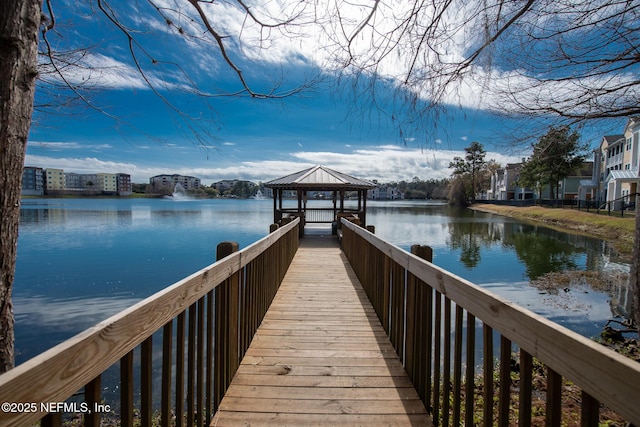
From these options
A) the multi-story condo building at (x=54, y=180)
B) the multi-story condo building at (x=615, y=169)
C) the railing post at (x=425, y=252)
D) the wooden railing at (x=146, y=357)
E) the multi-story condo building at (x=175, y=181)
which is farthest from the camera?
the multi-story condo building at (x=175, y=181)

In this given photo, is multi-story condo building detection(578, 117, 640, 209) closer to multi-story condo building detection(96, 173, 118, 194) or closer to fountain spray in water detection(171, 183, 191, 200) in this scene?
fountain spray in water detection(171, 183, 191, 200)

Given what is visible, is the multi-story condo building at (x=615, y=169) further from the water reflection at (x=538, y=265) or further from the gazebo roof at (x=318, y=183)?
the gazebo roof at (x=318, y=183)

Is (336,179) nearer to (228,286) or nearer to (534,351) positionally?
(228,286)

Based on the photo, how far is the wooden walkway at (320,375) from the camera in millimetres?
2176

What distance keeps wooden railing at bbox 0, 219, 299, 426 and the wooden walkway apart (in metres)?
0.17

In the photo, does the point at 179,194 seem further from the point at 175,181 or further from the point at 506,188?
the point at 506,188

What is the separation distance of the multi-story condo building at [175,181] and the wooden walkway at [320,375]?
15045cm

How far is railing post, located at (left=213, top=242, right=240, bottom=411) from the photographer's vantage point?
2260mm

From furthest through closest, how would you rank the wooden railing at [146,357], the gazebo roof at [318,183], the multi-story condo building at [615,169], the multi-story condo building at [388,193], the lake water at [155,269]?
the multi-story condo building at [388,193], the multi-story condo building at [615,169], the gazebo roof at [318,183], the lake water at [155,269], the wooden railing at [146,357]

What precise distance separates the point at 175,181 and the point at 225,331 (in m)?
165

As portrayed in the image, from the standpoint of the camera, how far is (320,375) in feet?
8.78

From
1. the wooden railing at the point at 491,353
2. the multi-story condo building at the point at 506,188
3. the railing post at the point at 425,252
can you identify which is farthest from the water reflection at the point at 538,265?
the multi-story condo building at the point at 506,188

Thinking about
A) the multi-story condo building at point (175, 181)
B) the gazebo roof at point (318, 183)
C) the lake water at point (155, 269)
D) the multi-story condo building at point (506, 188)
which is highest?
the multi-story condo building at point (175, 181)

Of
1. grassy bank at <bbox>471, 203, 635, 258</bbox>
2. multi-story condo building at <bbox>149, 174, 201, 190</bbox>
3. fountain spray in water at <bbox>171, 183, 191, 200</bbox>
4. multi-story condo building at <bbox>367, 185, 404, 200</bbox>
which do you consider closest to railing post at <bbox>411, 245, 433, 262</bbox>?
grassy bank at <bbox>471, 203, 635, 258</bbox>
